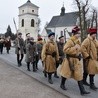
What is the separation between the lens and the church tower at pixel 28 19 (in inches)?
3716

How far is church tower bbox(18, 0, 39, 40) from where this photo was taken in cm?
9438

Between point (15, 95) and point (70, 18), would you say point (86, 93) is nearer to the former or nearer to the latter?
point (15, 95)

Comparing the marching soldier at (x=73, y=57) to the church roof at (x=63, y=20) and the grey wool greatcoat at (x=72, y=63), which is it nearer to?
the grey wool greatcoat at (x=72, y=63)

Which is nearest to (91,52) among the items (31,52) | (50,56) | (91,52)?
(91,52)

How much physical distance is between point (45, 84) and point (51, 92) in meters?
1.27

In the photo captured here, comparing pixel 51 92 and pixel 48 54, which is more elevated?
pixel 48 54

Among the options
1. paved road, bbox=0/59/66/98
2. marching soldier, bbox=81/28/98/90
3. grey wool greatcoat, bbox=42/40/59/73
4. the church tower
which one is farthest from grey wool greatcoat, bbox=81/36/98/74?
the church tower

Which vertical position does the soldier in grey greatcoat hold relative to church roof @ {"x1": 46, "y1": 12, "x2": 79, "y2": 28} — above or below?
below

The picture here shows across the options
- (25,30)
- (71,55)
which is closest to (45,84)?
(71,55)

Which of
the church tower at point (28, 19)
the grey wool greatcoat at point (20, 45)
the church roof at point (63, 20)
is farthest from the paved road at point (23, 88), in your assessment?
the church roof at point (63, 20)

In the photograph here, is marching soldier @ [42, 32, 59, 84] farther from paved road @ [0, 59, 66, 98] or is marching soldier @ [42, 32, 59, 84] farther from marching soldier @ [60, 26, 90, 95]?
marching soldier @ [60, 26, 90, 95]

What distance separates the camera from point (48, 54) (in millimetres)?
10922

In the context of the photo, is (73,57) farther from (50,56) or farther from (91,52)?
(50,56)

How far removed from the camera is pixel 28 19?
9506 cm
